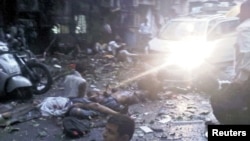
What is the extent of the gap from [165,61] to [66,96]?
13.9 ft

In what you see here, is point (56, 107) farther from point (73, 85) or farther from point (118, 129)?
point (118, 129)

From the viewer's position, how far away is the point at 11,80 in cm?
760

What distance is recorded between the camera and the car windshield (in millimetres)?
11312

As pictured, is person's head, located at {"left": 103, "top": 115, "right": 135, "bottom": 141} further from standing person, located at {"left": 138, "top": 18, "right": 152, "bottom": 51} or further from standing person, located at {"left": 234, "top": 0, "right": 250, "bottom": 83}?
standing person, located at {"left": 138, "top": 18, "right": 152, "bottom": 51}

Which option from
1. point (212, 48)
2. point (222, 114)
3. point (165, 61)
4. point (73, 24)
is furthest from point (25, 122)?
point (73, 24)

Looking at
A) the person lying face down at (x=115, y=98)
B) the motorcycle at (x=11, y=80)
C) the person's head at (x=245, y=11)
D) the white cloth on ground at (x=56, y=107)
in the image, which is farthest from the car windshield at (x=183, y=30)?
the white cloth on ground at (x=56, y=107)


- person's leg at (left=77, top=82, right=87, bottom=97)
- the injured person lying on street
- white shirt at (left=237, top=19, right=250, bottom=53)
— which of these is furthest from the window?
white shirt at (left=237, top=19, right=250, bottom=53)

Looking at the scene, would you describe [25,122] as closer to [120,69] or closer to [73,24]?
[120,69]

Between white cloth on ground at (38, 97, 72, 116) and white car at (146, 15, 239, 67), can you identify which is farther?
white car at (146, 15, 239, 67)

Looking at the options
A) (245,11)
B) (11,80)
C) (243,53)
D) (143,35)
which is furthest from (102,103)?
(143,35)

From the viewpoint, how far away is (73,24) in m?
17.7

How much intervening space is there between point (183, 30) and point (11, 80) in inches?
226

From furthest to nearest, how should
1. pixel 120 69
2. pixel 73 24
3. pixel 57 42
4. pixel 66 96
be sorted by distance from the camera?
pixel 73 24
pixel 57 42
pixel 120 69
pixel 66 96

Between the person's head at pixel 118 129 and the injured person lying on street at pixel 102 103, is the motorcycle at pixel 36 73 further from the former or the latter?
the person's head at pixel 118 129
